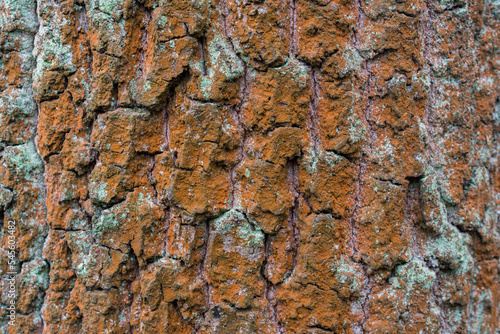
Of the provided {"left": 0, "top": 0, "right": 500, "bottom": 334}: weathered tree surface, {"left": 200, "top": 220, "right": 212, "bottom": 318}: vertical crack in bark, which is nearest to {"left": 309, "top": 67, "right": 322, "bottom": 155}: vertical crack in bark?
{"left": 0, "top": 0, "right": 500, "bottom": 334}: weathered tree surface

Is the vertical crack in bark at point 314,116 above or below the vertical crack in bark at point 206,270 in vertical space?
above

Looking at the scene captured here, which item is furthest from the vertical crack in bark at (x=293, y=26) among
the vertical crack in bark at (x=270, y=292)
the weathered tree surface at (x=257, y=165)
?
the vertical crack in bark at (x=270, y=292)

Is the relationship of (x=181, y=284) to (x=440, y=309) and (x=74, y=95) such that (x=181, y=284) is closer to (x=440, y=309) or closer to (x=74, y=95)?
(x=74, y=95)

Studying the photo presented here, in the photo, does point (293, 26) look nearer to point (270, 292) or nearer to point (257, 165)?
point (257, 165)

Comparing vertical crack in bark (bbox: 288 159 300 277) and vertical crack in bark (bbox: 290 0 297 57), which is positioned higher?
vertical crack in bark (bbox: 290 0 297 57)

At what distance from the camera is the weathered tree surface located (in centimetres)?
117

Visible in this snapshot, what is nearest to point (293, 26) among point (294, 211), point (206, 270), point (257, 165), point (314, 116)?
point (314, 116)

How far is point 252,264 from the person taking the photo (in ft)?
3.82

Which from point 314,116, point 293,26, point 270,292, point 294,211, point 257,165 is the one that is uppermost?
point 293,26

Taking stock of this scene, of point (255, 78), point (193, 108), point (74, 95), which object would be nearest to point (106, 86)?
point (74, 95)

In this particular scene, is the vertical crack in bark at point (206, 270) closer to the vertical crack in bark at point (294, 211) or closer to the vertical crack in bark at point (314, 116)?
the vertical crack in bark at point (294, 211)

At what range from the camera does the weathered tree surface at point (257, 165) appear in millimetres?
1166

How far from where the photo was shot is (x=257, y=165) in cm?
116

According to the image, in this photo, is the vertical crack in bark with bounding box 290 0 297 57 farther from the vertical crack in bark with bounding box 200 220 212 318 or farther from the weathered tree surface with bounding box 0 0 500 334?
the vertical crack in bark with bounding box 200 220 212 318
